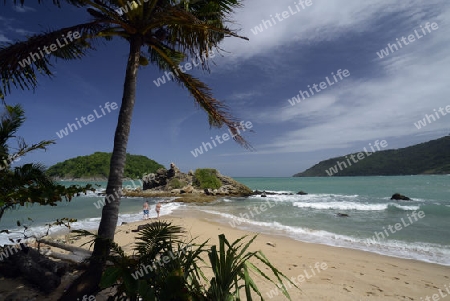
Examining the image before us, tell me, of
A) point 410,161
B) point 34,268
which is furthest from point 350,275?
point 410,161

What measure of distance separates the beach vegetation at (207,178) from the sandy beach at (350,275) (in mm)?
40671

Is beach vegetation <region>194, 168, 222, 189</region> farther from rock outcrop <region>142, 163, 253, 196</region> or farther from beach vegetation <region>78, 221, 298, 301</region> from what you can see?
beach vegetation <region>78, 221, 298, 301</region>

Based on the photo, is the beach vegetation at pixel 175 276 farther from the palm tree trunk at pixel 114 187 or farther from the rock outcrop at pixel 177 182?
the rock outcrop at pixel 177 182

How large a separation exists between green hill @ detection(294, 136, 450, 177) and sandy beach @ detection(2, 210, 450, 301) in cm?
11324

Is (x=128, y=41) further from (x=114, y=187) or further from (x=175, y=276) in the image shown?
(x=175, y=276)

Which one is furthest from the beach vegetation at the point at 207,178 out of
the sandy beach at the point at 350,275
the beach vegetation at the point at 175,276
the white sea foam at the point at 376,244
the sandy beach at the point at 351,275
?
the beach vegetation at the point at 175,276

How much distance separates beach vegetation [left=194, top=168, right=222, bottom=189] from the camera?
50.7 m

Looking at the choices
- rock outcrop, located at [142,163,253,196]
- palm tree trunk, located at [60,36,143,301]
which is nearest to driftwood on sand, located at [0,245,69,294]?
palm tree trunk, located at [60,36,143,301]

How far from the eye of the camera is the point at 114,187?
3.98 meters

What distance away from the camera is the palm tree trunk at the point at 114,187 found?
3660 millimetres

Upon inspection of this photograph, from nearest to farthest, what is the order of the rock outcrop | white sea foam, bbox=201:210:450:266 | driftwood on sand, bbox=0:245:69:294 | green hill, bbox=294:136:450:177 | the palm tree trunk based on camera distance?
the palm tree trunk < driftwood on sand, bbox=0:245:69:294 < white sea foam, bbox=201:210:450:266 < the rock outcrop < green hill, bbox=294:136:450:177

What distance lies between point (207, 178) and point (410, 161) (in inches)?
5800

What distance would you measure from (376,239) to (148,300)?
13324 millimetres

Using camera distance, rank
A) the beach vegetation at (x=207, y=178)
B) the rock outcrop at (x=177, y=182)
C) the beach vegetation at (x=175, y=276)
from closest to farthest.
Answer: the beach vegetation at (x=175, y=276)
the rock outcrop at (x=177, y=182)
the beach vegetation at (x=207, y=178)
